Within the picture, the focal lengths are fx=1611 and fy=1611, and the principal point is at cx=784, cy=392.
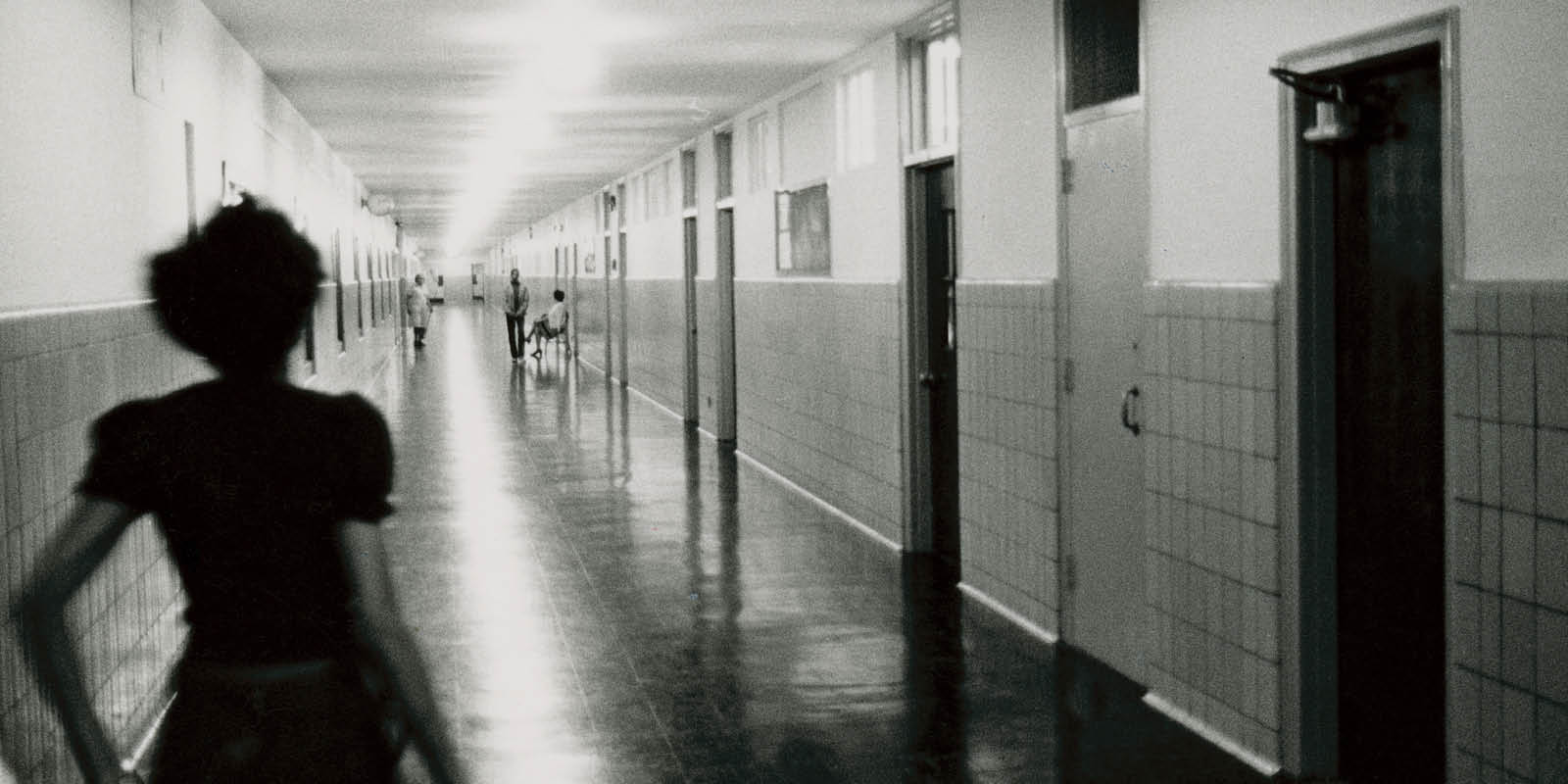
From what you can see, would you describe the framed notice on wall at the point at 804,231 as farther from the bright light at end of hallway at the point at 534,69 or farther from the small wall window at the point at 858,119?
the bright light at end of hallway at the point at 534,69

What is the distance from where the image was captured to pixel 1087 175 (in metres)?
5.78

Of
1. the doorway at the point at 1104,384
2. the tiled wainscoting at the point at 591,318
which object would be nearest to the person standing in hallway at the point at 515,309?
the tiled wainscoting at the point at 591,318

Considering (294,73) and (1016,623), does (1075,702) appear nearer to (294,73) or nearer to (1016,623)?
(1016,623)

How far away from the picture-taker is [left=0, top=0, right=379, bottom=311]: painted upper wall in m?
3.82

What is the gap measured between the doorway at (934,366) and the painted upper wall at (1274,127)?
272 cm

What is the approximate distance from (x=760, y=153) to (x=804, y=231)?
5.13 feet

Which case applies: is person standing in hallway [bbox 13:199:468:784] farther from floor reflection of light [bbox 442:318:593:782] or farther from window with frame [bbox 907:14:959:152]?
window with frame [bbox 907:14:959:152]

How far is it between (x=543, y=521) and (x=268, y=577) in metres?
7.18

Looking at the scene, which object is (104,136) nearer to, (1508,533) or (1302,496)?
(1302,496)

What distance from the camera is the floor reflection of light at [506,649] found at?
467 centimetres

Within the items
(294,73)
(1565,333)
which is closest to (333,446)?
(1565,333)

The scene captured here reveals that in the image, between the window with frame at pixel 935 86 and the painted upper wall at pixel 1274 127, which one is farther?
the window with frame at pixel 935 86

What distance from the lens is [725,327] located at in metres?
13.4

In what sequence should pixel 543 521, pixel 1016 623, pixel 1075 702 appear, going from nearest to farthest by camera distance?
pixel 1075 702 < pixel 1016 623 < pixel 543 521
